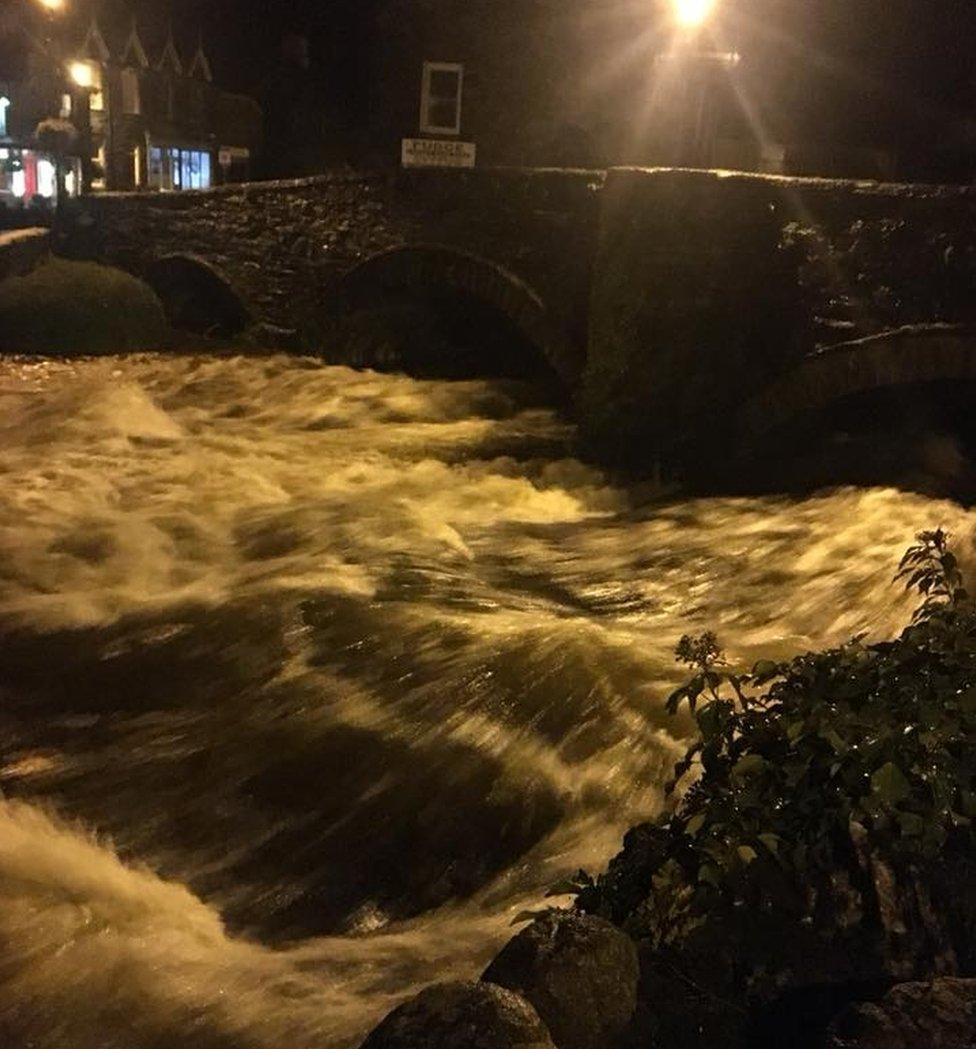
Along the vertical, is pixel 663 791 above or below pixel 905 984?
below

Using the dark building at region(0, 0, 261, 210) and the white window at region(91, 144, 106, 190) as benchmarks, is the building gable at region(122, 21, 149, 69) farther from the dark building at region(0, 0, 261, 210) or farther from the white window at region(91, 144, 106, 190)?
the white window at region(91, 144, 106, 190)

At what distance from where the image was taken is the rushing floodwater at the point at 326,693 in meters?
4.06

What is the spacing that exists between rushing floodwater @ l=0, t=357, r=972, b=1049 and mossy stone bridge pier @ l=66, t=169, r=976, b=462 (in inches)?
45.0

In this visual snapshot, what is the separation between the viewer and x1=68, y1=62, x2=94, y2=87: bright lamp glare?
30594mm

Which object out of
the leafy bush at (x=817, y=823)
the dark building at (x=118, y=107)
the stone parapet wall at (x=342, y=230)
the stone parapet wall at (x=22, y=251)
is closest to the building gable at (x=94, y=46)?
the dark building at (x=118, y=107)

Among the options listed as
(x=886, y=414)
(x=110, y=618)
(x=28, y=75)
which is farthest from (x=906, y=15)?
(x=28, y=75)

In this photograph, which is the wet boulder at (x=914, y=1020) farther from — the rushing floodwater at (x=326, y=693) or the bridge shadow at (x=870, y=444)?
the bridge shadow at (x=870, y=444)

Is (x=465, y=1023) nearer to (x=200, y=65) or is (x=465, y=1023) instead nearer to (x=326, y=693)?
(x=326, y=693)

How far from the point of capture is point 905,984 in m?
2.96

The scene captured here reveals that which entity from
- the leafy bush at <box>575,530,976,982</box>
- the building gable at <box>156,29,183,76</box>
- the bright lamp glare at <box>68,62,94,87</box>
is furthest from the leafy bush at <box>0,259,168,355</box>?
the building gable at <box>156,29,183,76</box>

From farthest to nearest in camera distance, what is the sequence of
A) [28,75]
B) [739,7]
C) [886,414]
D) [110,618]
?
[28,75] → [739,7] → [886,414] → [110,618]

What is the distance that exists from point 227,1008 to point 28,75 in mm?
40145

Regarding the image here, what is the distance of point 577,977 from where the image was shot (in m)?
2.99

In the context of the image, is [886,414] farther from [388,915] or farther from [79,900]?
[79,900]
